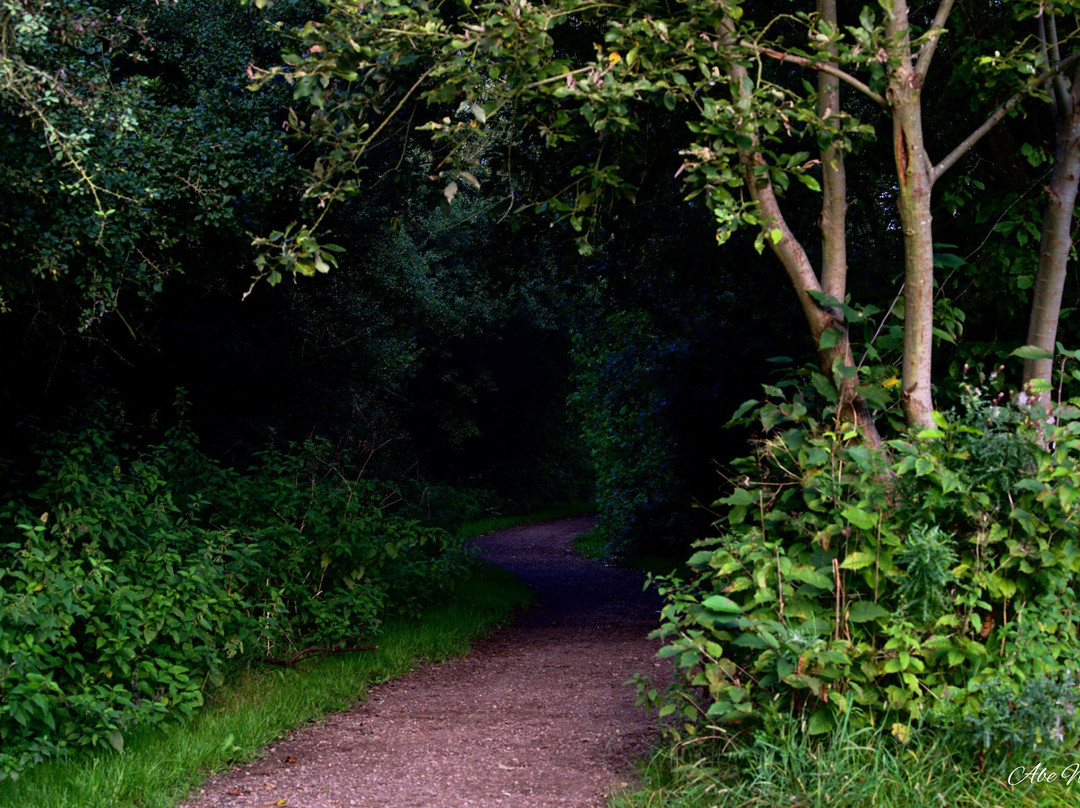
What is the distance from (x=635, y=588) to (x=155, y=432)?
596 centimetres

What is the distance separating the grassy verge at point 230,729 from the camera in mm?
3896

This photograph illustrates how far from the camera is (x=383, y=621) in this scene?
726cm

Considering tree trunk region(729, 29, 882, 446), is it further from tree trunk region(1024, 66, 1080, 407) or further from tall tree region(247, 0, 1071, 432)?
tree trunk region(1024, 66, 1080, 407)

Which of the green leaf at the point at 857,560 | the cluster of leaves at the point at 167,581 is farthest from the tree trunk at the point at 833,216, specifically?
the cluster of leaves at the point at 167,581

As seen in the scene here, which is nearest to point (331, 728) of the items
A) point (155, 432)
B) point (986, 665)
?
point (986, 665)

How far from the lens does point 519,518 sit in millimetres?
22609

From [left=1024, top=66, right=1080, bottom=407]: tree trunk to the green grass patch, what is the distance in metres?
13.3

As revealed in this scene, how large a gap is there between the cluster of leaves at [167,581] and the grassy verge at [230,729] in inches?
4.6

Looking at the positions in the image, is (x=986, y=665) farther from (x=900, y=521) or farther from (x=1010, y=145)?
(x=1010, y=145)

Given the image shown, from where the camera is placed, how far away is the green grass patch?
19266 mm

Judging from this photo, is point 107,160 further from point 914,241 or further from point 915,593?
point 915,593

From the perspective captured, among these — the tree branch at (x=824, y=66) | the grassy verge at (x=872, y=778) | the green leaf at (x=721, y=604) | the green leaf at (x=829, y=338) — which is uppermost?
the tree branch at (x=824, y=66)

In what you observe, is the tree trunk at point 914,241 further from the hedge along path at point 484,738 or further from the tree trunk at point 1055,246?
the hedge along path at point 484,738

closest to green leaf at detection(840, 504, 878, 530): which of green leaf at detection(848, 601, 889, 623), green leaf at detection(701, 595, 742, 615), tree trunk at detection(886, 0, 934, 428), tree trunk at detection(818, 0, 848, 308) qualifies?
green leaf at detection(848, 601, 889, 623)
